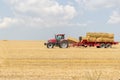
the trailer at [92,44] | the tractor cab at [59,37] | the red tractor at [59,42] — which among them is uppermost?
the tractor cab at [59,37]

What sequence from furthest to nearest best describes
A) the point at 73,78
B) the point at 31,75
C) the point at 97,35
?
1. the point at 97,35
2. the point at 31,75
3. the point at 73,78

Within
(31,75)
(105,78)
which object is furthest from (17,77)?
(105,78)

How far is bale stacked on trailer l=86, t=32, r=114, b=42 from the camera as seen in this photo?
45562mm

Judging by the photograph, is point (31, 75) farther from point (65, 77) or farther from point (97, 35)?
point (97, 35)

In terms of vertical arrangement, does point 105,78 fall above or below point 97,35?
below

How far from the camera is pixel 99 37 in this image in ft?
151

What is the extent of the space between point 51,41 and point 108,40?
24.4 ft

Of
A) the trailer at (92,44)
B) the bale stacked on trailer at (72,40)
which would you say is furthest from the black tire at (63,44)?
the trailer at (92,44)

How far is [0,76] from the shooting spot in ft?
49.5

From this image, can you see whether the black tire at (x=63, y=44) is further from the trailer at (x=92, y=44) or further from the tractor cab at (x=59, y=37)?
the trailer at (x=92, y=44)

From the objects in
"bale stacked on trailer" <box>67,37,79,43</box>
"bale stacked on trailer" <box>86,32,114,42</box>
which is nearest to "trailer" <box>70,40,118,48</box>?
"bale stacked on trailer" <box>67,37,79,43</box>

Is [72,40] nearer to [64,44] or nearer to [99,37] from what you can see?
[64,44]

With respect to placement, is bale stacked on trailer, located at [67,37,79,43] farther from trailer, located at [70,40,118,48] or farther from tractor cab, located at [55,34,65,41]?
tractor cab, located at [55,34,65,41]

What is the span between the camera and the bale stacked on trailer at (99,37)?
149 ft
